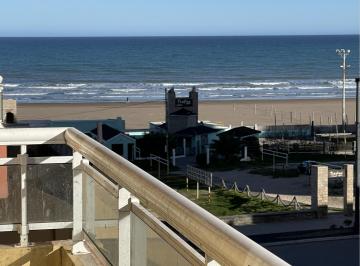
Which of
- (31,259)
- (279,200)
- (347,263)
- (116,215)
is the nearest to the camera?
(116,215)

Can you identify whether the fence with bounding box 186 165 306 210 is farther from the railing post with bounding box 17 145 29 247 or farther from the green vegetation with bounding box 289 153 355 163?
the railing post with bounding box 17 145 29 247

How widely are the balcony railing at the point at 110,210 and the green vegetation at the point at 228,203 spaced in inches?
624

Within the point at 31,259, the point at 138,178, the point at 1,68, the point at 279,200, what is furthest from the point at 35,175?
the point at 1,68

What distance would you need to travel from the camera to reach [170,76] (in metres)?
83.2

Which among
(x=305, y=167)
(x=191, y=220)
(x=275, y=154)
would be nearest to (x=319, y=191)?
(x=305, y=167)

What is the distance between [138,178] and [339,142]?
112 ft

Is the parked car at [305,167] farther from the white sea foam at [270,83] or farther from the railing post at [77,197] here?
the white sea foam at [270,83]

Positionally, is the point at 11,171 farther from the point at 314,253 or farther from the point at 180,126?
the point at 180,126

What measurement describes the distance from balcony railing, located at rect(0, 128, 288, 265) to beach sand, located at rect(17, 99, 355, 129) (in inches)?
1533

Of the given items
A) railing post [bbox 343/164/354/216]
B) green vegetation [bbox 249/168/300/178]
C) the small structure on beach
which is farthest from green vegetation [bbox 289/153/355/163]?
railing post [bbox 343/164/354/216]

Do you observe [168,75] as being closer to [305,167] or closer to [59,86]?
[59,86]


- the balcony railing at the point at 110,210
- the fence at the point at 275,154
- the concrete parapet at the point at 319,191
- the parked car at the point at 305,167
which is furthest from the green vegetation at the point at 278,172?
the balcony railing at the point at 110,210

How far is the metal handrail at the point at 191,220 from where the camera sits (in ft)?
5.35

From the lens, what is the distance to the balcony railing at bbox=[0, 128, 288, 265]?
183 cm
